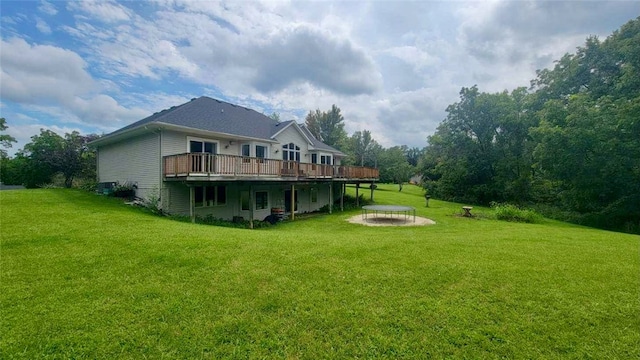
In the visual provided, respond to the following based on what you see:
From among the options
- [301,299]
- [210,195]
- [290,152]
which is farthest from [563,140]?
[210,195]

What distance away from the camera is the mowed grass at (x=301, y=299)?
346 cm

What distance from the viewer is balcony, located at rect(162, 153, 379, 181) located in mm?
11508

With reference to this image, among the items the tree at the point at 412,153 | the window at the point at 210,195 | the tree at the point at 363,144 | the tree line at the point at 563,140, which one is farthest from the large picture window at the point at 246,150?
the tree at the point at 412,153

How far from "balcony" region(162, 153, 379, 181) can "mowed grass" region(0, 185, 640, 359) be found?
474 cm

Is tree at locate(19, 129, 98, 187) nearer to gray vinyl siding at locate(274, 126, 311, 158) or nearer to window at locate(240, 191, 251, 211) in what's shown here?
window at locate(240, 191, 251, 211)

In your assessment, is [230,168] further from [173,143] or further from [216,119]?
[216,119]

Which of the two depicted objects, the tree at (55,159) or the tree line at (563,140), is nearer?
the tree line at (563,140)

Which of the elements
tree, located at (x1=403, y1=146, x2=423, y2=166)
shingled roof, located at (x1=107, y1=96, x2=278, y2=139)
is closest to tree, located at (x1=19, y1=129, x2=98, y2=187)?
shingled roof, located at (x1=107, y1=96, x2=278, y2=139)

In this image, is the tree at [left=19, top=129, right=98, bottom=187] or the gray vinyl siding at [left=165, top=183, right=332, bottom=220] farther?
the tree at [left=19, top=129, right=98, bottom=187]

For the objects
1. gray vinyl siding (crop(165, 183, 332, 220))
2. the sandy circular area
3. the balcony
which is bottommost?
the sandy circular area

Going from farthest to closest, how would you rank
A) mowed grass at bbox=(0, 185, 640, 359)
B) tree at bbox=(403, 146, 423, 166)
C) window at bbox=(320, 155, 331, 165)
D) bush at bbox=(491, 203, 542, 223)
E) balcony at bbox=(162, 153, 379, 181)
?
tree at bbox=(403, 146, 423, 166) → window at bbox=(320, 155, 331, 165) → bush at bbox=(491, 203, 542, 223) → balcony at bbox=(162, 153, 379, 181) → mowed grass at bbox=(0, 185, 640, 359)

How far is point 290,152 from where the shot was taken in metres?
19.7

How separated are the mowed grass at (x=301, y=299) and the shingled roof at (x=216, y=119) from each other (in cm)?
785

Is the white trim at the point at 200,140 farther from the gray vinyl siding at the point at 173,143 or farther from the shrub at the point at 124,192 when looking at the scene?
the shrub at the point at 124,192
